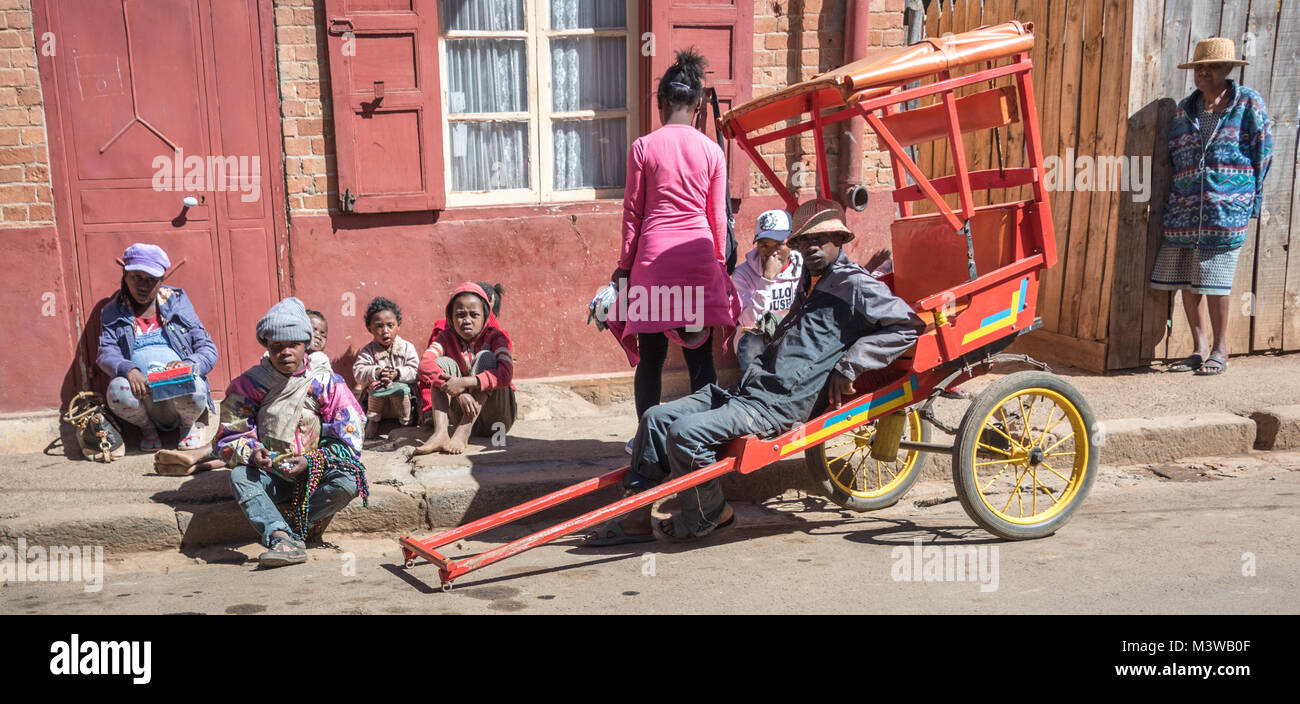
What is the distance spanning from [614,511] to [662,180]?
1.77m

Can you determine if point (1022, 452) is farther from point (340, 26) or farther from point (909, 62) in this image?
point (340, 26)

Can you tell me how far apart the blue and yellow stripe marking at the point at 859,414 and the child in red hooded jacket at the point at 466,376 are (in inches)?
89.0

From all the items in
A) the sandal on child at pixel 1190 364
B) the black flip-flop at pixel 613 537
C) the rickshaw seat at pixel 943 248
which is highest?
the rickshaw seat at pixel 943 248

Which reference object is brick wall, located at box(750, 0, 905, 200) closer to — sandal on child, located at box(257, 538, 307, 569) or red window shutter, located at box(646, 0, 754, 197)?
red window shutter, located at box(646, 0, 754, 197)

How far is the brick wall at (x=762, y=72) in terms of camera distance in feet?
21.0

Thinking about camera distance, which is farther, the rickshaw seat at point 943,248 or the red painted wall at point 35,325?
the red painted wall at point 35,325

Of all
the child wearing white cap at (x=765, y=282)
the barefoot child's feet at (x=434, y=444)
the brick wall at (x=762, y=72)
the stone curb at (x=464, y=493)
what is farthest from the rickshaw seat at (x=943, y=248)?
the barefoot child's feet at (x=434, y=444)

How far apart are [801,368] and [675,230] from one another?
3.44 ft

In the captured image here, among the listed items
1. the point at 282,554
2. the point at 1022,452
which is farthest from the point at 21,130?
the point at 1022,452

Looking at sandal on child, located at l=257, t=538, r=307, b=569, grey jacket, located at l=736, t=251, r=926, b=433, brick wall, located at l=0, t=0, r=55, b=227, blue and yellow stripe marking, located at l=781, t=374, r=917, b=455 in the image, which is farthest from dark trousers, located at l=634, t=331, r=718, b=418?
brick wall, located at l=0, t=0, r=55, b=227

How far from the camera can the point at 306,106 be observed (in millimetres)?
6445

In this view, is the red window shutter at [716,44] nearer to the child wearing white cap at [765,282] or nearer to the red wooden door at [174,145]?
the child wearing white cap at [765,282]
